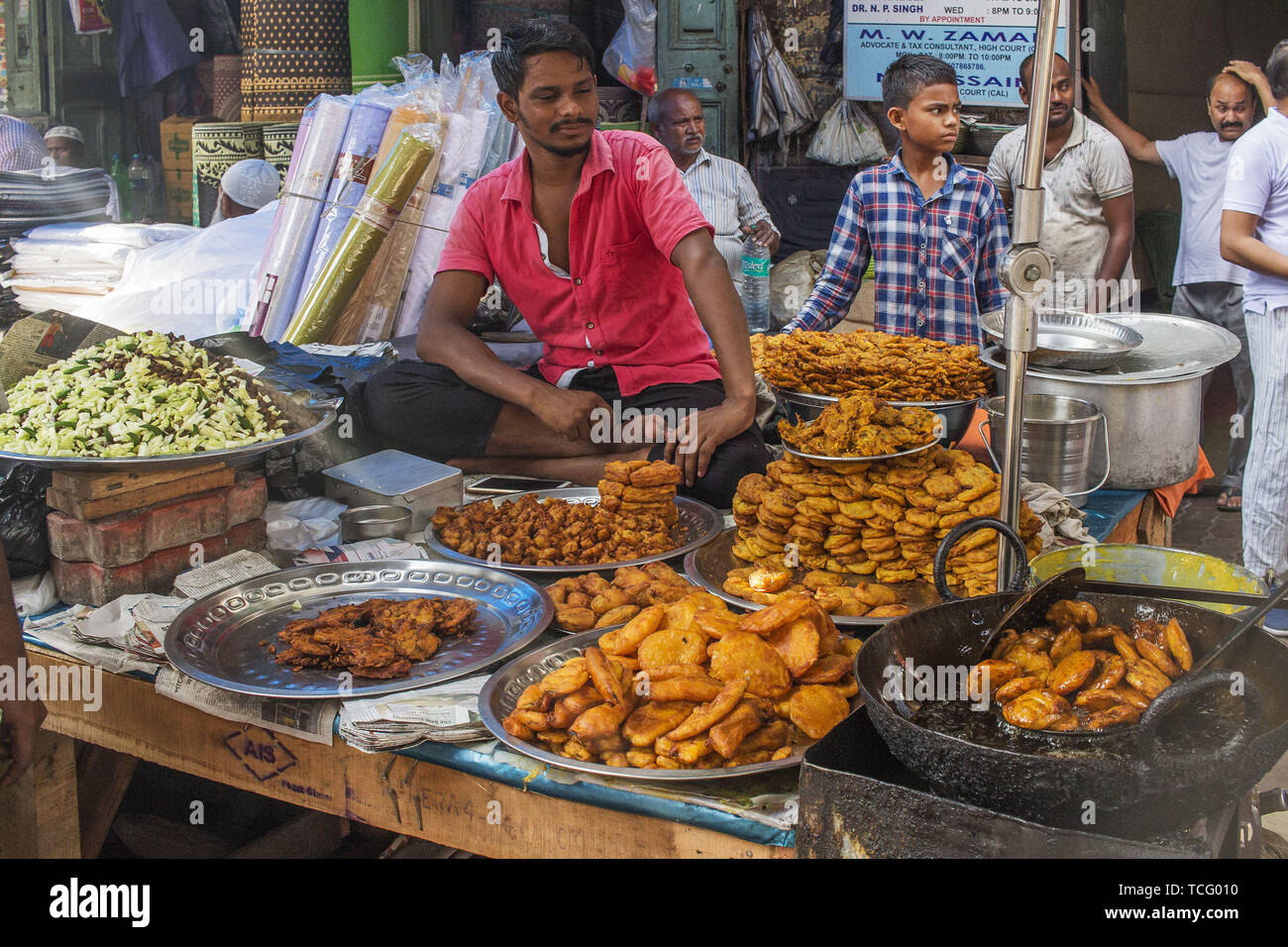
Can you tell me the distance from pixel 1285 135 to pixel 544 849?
4.18 m

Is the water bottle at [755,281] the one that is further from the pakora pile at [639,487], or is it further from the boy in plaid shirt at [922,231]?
the pakora pile at [639,487]

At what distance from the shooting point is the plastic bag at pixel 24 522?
239 centimetres

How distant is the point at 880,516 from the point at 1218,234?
494 centimetres

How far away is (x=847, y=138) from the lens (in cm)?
693

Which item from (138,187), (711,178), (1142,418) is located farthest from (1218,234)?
(138,187)

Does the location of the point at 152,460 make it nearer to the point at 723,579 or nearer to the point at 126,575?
the point at 126,575

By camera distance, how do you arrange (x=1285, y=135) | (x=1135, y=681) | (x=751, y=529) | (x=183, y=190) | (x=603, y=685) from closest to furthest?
(x=1135, y=681) → (x=603, y=685) → (x=751, y=529) → (x=1285, y=135) → (x=183, y=190)

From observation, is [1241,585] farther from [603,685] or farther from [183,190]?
[183,190]

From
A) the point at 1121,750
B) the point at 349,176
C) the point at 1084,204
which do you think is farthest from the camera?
the point at 1084,204

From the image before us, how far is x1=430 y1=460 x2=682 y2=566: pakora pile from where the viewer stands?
8.03 feet

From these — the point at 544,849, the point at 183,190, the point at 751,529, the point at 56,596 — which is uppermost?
the point at 183,190

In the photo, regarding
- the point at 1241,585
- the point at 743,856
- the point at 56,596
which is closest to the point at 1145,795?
the point at 743,856

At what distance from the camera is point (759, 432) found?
132 inches

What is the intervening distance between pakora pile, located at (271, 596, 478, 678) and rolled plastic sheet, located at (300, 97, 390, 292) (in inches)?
112
